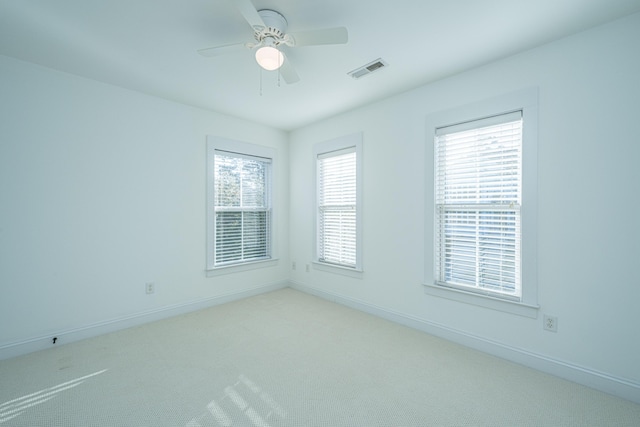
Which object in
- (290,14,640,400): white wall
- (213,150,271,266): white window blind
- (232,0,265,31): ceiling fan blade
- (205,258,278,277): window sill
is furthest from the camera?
(213,150,271,266): white window blind

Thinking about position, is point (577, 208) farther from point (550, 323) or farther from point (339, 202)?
point (339, 202)

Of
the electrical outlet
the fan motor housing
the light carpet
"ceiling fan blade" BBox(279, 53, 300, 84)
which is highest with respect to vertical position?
the fan motor housing

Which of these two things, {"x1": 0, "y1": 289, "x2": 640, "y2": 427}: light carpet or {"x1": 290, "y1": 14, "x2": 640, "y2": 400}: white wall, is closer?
{"x1": 0, "y1": 289, "x2": 640, "y2": 427}: light carpet

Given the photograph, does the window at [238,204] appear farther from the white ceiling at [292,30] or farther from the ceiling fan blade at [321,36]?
the ceiling fan blade at [321,36]

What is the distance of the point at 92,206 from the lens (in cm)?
279

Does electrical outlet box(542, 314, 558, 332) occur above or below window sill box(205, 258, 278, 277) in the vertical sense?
below

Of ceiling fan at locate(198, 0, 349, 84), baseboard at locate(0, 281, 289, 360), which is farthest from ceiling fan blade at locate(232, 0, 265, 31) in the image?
baseboard at locate(0, 281, 289, 360)

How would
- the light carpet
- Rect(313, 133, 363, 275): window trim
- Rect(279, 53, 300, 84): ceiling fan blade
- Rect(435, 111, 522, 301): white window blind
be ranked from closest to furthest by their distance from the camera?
the light carpet, Rect(279, 53, 300, 84): ceiling fan blade, Rect(435, 111, 522, 301): white window blind, Rect(313, 133, 363, 275): window trim

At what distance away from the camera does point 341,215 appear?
3879 millimetres

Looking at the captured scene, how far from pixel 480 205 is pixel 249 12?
234cm

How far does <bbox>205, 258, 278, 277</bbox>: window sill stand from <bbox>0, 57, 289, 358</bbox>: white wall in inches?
3.6

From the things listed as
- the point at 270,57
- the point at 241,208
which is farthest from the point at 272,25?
the point at 241,208

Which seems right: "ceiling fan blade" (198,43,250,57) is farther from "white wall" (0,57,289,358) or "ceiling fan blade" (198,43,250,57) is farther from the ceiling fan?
"white wall" (0,57,289,358)

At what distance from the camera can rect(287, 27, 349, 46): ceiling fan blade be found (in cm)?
171
